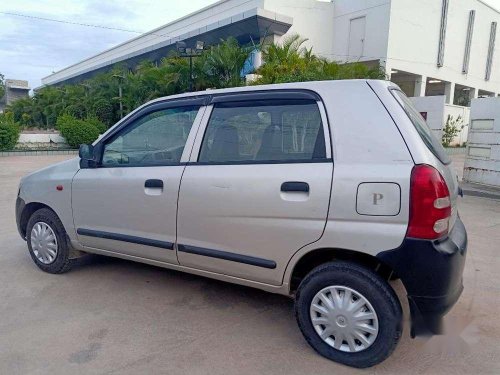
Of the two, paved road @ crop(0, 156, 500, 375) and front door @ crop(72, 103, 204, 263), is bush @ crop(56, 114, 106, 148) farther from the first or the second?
front door @ crop(72, 103, 204, 263)

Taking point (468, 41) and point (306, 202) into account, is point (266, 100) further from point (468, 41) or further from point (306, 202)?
point (468, 41)

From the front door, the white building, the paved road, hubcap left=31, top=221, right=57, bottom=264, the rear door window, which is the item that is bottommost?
the paved road

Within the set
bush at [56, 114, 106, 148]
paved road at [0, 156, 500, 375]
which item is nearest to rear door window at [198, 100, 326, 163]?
paved road at [0, 156, 500, 375]

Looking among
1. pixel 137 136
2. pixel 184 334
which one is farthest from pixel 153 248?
pixel 137 136

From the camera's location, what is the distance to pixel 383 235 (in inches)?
87.4

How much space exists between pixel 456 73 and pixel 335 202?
31.4m

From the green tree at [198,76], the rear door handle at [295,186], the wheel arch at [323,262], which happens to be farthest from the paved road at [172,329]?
the green tree at [198,76]

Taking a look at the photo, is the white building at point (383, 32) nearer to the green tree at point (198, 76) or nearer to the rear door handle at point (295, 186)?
the green tree at point (198, 76)

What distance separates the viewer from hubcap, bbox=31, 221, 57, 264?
3.76 metres

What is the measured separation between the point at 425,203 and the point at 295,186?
77 centimetres

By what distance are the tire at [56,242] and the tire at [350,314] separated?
246 centimetres

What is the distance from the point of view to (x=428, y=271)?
2.19 meters

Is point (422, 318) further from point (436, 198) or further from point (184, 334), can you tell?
point (184, 334)

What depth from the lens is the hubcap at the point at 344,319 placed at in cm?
234
